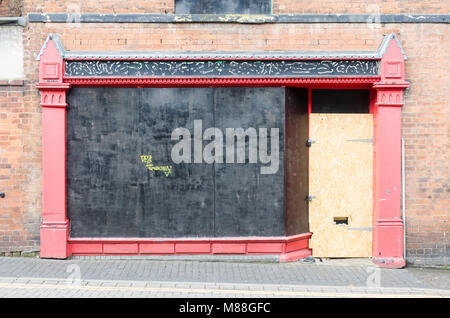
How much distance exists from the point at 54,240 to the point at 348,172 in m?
5.16

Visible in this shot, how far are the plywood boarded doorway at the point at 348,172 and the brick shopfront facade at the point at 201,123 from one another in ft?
1.02

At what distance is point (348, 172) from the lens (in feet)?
27.1

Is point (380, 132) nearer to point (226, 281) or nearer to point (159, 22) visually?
point (226, 281)

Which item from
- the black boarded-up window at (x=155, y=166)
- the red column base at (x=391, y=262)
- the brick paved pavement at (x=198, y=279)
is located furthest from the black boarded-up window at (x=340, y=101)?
the brick paved pavement at (x=198, y=279)

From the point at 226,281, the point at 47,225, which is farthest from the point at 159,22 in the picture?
the point at 226,281

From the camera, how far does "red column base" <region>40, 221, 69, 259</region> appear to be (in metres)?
7.81

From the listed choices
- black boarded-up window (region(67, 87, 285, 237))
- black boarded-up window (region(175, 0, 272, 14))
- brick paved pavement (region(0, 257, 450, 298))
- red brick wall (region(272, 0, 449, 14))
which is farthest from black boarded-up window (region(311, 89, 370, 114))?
brick paved pavement (region(0, 257, 450, 298))

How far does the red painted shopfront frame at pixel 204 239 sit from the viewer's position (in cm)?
784

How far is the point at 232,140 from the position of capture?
7.93 metres

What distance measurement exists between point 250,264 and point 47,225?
11.3 ft
